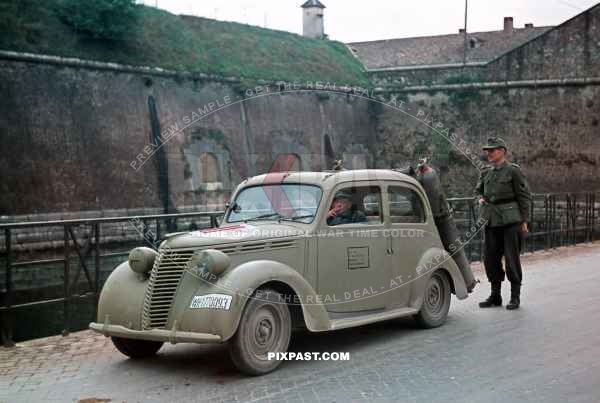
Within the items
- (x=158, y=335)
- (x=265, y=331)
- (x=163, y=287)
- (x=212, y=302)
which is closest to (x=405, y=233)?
(x=265, y=331)

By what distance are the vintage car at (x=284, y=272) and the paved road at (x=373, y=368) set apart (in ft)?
0.90

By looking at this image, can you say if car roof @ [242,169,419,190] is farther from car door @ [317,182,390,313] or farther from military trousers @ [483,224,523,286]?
military trousers @ [483,224,523,286]

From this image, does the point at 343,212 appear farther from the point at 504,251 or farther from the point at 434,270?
the point at 504,251

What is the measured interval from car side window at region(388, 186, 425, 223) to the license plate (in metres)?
2.26

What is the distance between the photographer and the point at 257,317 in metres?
6.07

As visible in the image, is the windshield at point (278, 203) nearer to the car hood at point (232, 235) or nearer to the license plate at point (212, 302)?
the car hood at point (232, 235)

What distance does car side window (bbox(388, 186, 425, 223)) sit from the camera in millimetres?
7586

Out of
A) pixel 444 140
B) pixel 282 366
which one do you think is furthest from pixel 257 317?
pixel 444 140

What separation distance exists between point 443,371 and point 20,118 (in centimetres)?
1662

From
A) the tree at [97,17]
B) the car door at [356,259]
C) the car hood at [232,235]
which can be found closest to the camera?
the car hood at [232,235]

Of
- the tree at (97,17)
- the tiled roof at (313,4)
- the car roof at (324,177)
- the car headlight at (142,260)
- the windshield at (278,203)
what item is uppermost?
the tiled roof at (313,4)

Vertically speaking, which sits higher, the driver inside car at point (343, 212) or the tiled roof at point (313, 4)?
the tiled roof at point (313, 4)

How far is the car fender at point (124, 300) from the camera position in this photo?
6.30 metres

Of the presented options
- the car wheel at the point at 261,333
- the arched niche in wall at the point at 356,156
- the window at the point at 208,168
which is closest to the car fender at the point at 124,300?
the car wheel at the point at 261,333
